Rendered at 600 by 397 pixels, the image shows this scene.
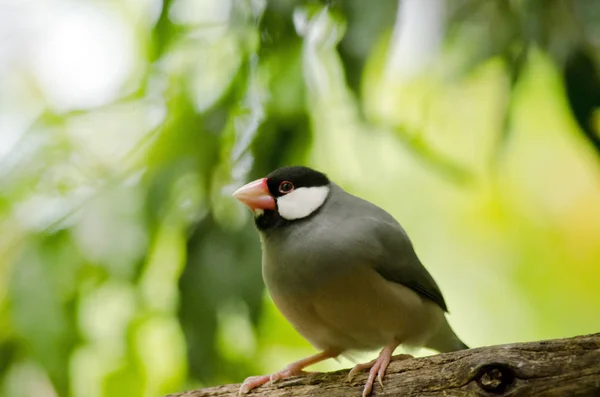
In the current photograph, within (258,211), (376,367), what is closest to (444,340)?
(376,367)

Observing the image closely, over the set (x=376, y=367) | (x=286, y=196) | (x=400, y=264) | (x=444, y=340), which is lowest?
(x=444, y=340)

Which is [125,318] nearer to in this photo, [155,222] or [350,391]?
[155,222]

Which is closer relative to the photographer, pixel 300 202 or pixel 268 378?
pixel 268 378

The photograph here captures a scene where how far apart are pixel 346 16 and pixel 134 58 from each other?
0.75 metres

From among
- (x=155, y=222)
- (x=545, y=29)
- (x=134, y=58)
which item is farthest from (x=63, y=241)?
(x=545, y=29)

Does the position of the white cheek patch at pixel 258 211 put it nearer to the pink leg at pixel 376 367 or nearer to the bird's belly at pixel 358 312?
the bird's belly at pixel 358 312

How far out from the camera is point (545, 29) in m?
1.27

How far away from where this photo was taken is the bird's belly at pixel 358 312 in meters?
1.22

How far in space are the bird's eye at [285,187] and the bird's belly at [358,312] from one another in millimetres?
200

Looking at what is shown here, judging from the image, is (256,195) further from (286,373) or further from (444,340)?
(444,340)

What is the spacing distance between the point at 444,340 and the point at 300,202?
43 centimetres

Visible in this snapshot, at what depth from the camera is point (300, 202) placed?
1.37 m

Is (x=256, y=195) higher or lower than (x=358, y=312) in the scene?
higher

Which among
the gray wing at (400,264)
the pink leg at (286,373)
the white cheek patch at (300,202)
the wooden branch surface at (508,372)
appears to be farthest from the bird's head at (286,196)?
the wooden branch surface at (508,372)
